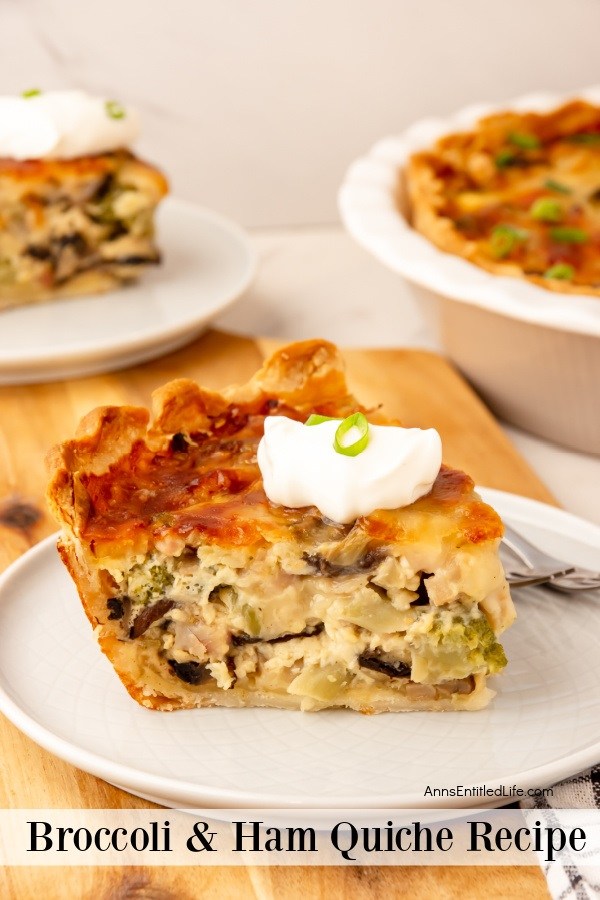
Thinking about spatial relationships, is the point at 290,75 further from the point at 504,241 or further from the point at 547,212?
the point at 504,241

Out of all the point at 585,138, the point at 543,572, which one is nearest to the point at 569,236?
the point at 585,138

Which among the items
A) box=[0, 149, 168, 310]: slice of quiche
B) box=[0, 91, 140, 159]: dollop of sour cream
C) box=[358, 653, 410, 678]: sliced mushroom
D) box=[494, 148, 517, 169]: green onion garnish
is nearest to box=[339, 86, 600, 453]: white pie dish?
box=[494, 148, 517, 169]: green onion garnish

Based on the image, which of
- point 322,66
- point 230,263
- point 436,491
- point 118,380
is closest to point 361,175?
point 230,263

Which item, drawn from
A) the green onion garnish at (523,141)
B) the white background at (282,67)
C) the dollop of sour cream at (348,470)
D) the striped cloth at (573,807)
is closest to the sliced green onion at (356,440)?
the dollop of sour cream at (348,470)

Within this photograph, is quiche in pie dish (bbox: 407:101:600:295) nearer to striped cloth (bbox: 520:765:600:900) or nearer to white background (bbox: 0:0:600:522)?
white background (bbox: 0:0:600:522)

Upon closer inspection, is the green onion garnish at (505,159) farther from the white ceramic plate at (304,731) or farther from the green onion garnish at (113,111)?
the white ceramic plate at (304,731)
